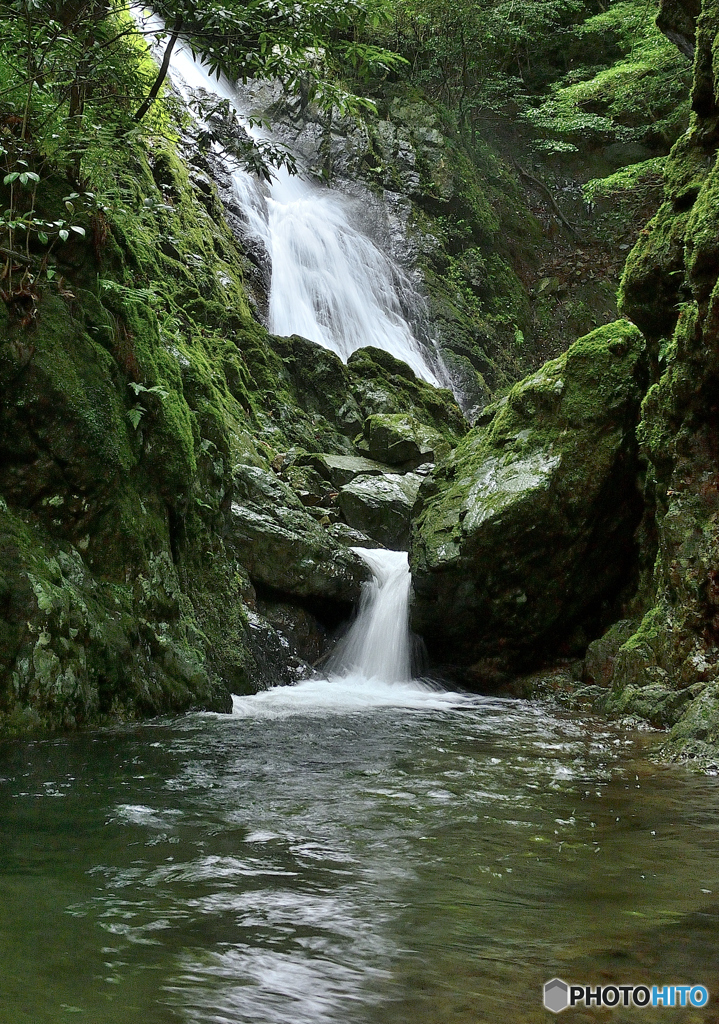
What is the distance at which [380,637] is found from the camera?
31.1 ft

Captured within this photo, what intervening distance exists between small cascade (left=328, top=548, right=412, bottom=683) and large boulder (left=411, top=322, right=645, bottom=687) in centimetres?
72

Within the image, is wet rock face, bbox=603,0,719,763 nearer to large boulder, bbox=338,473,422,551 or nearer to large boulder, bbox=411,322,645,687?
large boulder, bbox=411,322,645,687

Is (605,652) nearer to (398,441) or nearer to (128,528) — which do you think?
(128,528)

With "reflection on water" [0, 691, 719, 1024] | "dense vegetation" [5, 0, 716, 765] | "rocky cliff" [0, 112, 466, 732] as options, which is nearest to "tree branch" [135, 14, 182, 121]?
"dense vegetation" [5, 0, 716, 765]

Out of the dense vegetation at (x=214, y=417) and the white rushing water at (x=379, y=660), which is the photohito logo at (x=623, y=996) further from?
the white rushing water at (x=379, y=660)

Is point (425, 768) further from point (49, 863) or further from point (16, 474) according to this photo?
point (16, 474)

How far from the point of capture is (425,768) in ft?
13.7

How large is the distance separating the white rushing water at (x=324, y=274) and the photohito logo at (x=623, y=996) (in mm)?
15139

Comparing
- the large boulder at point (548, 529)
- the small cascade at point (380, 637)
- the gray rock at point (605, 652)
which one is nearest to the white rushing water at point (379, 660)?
the small cascade at point (380, 637)

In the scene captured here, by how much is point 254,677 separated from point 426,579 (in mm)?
2279

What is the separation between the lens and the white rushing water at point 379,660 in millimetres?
7766

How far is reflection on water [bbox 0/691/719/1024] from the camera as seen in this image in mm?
1657

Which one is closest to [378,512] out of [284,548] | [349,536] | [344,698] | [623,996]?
[349,536]

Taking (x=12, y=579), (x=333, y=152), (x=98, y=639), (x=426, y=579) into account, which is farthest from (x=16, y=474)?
(x=333, y=152)
